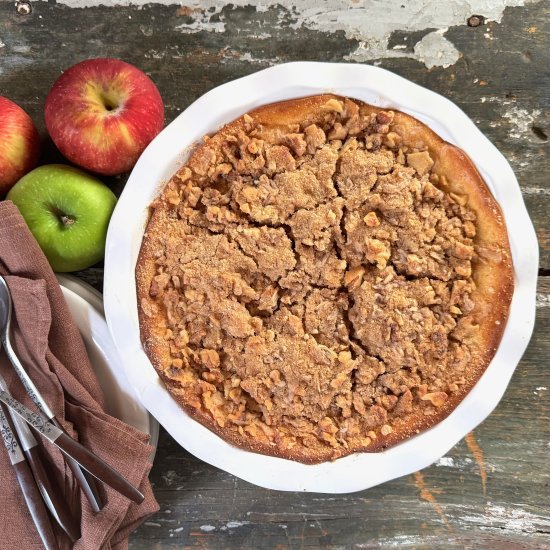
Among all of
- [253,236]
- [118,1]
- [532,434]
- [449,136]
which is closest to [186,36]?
[118,1]

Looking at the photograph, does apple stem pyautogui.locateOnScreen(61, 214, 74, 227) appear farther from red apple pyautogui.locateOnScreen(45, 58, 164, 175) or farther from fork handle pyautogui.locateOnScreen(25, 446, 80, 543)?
fork handle pyautogui.locateOnScreen(25, 446, 80, 543)

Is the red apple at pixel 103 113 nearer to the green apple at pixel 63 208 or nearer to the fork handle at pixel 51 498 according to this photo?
the green apple at pixel 63 208

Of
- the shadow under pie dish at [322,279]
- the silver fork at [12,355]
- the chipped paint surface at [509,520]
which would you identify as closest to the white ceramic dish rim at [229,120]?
the shadow under pie dish at [322,279]

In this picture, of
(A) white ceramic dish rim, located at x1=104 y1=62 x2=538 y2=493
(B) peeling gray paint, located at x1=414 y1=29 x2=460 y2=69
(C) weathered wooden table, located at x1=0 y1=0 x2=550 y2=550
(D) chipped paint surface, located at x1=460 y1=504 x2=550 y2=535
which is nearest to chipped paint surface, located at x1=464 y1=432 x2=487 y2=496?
(C) weathered wooden table, located at x1=0 y1=0 x2=550 y2=550

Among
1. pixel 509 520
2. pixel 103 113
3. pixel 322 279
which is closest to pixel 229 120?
pixel 103 113

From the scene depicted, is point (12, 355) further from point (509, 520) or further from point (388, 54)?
point (509, 520)

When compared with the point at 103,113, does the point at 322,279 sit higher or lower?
lower

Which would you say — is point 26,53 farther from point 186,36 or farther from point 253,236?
point 253,236
